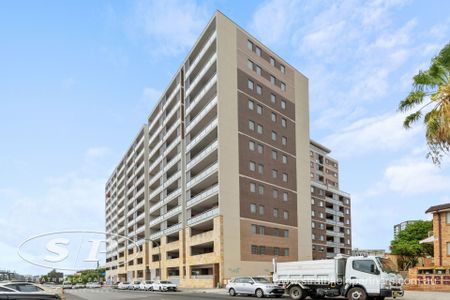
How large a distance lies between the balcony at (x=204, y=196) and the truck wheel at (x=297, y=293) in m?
29.0

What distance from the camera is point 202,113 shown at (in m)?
66.8

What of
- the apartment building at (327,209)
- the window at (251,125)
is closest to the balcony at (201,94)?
the window at (251,125)

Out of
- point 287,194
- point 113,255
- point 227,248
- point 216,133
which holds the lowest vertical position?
point 113,255

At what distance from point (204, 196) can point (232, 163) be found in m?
6.49

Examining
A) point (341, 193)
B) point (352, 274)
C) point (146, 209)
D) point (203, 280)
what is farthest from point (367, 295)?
point (341, 193)

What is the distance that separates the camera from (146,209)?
104 metres

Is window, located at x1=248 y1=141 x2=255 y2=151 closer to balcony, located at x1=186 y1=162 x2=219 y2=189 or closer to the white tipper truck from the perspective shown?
balcony, located at x1=186 y1=162 x2=219 y2=189

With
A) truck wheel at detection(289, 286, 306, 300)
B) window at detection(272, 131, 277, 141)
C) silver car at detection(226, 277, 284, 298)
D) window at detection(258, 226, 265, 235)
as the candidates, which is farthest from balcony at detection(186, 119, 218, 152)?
truck wheel at detection(289, 286, 306, 300)

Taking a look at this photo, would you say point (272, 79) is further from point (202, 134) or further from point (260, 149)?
point (202, 134)

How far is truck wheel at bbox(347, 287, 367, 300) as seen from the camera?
27219 millimetres

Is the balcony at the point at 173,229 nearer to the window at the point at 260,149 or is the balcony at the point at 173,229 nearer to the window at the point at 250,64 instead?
the window at the point at 260,149

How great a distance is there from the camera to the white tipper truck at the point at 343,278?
26.9m

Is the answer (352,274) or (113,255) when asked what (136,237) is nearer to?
(113,255)

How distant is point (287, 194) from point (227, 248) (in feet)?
49.4
